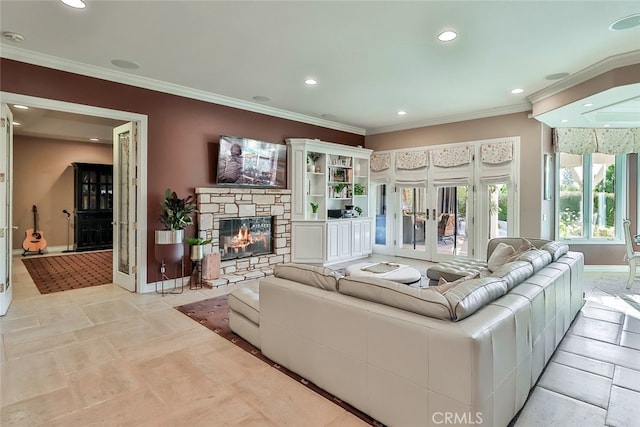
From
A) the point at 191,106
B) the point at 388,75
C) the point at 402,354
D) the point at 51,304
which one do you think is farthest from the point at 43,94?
the point at 402,354

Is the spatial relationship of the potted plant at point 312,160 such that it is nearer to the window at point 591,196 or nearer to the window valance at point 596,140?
the window valance at point 596,140

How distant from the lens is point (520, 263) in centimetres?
259

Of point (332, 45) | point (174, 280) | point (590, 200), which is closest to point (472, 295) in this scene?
point (332, 45)

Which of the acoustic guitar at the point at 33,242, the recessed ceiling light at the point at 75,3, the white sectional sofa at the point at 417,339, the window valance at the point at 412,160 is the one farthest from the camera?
the acoustic guitar at the point at 33,242

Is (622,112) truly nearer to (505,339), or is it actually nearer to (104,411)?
(505,339)

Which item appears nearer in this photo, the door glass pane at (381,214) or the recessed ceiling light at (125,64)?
the recessed ceiling light at (125,64)

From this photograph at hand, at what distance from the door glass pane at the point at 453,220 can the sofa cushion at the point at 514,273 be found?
163 inches

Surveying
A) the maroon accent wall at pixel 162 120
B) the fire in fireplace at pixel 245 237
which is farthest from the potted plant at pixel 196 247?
the fire in fireplace at pixel 245 237

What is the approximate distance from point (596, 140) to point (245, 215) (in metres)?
6.40

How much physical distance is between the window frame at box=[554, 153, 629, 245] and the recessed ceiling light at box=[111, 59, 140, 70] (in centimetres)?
695

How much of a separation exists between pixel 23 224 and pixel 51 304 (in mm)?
5168

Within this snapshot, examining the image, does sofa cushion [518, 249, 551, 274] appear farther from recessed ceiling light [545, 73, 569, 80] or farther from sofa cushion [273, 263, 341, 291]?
recessed ceiling light [545, 73, 569, 80]

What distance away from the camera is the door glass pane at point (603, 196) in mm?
6277

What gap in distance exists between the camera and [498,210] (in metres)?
6.14
